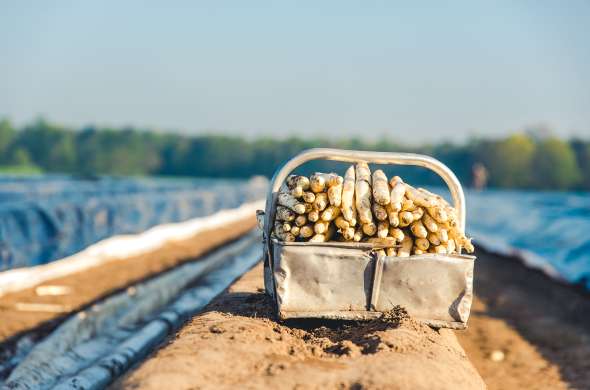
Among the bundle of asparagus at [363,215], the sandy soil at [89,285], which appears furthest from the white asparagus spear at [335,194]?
the sandy soil at [89,285]

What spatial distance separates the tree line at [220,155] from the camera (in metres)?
51.8

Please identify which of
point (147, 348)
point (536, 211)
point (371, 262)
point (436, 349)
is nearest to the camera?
point (436, 349)

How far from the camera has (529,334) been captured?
8.55 meters

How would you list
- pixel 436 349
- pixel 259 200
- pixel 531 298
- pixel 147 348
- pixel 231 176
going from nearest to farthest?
pixel 436 349 < pixel 147 348 < pixel 531 298 < pixel 259 200 < pixel 231 176

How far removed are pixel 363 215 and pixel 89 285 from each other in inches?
219

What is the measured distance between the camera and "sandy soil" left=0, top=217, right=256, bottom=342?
6.89m

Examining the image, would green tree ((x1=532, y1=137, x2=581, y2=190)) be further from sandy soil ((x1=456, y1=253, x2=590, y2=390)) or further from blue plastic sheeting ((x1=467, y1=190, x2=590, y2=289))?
sandy soil ((x1=456, y1=253, x2=590, y2=390))

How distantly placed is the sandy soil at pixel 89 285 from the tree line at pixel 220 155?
39.7 m

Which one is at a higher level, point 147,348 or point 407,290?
point 407,290

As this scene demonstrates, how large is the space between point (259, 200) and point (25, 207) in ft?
68.0

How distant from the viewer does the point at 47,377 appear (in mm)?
5246

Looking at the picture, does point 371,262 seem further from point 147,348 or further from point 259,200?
point 259,200

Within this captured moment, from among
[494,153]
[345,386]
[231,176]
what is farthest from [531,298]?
[231,176]

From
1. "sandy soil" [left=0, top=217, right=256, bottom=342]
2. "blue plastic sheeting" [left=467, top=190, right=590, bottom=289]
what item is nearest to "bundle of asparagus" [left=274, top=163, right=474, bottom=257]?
"sandy soil" [left=0, top=217, right=256, bottom=342]
